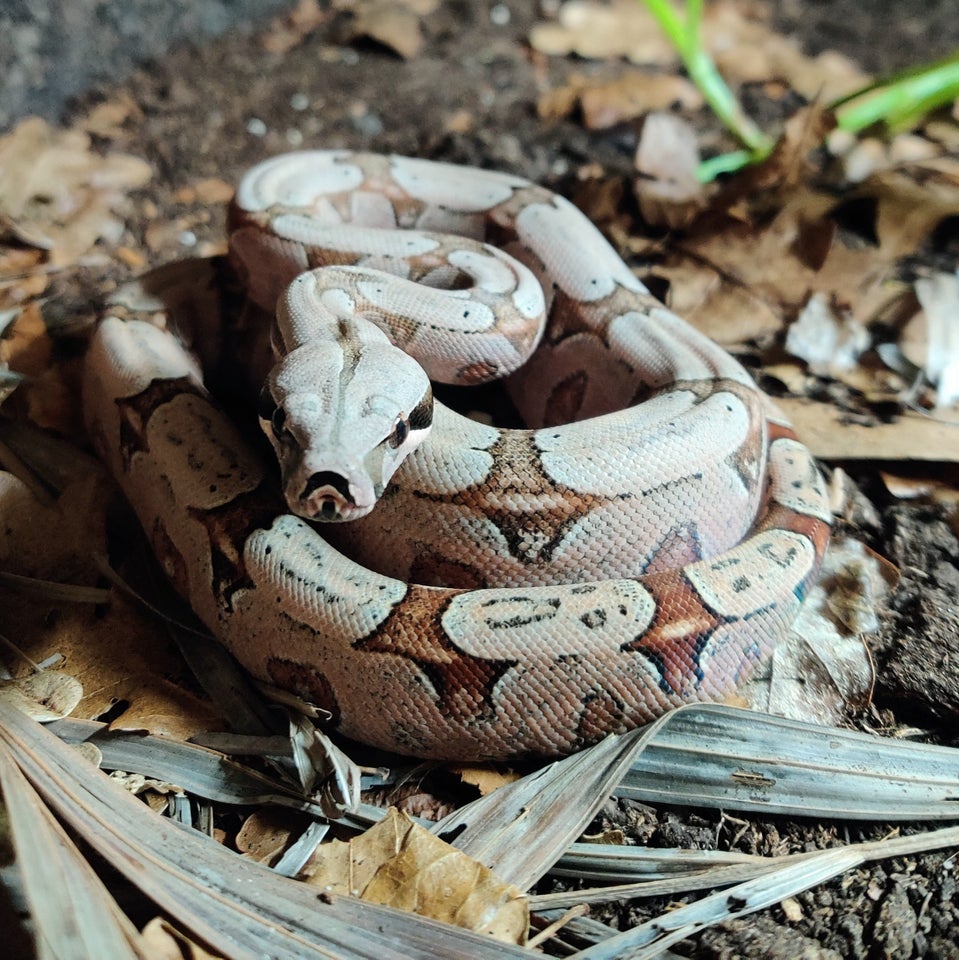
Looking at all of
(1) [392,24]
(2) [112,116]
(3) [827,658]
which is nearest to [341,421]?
(3) [827,658]

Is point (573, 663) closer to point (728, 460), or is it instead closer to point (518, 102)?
point (728, 460)

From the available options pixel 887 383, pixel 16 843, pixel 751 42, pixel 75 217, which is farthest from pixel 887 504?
pixel 751 42

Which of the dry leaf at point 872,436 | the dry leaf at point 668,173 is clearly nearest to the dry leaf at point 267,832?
the dry leaf at point 872,436

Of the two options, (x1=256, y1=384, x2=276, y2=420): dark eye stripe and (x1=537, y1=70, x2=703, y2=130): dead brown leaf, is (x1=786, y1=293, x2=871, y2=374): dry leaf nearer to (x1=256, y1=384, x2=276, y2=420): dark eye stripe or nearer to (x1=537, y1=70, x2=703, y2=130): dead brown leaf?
(x1=537, y1=70, x2=703, y2=130): dead brown leaf

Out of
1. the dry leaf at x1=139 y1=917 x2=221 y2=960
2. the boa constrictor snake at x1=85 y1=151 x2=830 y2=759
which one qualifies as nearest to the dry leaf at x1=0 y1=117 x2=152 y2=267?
the boa constrictor snake at x1=85 y1=151 x2=830 y2=759

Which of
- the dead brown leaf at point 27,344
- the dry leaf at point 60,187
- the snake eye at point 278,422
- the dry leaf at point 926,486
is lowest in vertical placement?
the dry leaf at point 926,486

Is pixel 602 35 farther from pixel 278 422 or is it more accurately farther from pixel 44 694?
pixel 44 694

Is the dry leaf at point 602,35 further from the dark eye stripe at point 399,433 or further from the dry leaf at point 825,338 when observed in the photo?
the dark eye stripe at point 399,433
